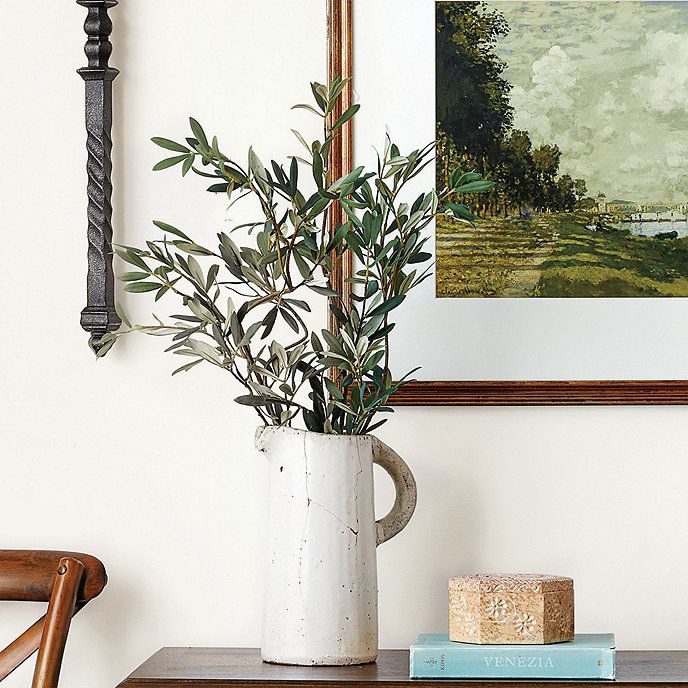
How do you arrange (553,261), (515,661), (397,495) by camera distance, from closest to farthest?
(515,661)
(397,495)
(553,261)

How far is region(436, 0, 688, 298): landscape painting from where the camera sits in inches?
51.9

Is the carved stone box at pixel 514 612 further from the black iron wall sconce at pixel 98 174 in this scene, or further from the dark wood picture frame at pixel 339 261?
the black iron wall sconce at pixel 98 174

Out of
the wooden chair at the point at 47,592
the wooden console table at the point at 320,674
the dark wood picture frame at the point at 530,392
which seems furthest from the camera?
the dark wood picture frame at the point at 530,392

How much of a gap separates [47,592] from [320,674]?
0.38 metres

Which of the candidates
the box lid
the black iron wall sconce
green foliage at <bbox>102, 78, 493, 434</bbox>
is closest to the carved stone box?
the box lid

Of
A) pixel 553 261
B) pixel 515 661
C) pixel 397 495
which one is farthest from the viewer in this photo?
pixel 553 261

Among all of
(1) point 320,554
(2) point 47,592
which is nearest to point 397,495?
(1) point 320,554

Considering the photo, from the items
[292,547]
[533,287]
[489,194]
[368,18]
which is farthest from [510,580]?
[368,18]

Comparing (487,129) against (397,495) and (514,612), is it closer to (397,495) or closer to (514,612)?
(397,495)

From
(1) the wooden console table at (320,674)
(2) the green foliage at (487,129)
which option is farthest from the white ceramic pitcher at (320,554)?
(2) the green foliage at (487,129)

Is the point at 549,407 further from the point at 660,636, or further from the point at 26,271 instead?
the point at 26,271

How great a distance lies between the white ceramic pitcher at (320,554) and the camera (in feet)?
3.66

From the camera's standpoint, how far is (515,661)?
41.8 inches

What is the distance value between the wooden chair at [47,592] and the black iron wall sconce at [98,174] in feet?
0.89
